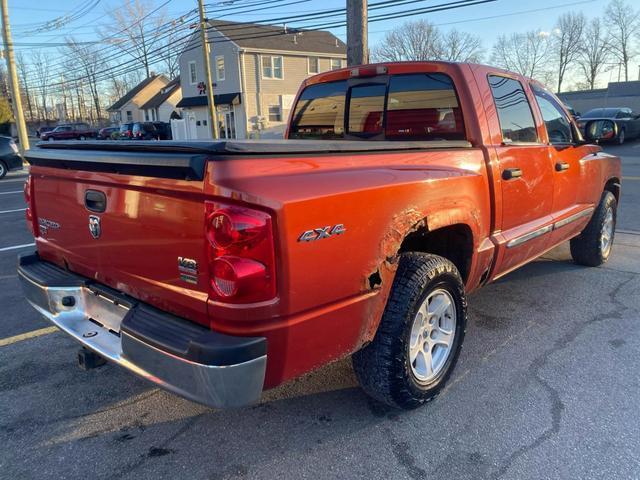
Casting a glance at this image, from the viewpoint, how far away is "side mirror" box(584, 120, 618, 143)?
4.70 metres

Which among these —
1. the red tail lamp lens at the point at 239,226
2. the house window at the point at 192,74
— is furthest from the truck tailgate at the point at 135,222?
the house window at the point at 192,74

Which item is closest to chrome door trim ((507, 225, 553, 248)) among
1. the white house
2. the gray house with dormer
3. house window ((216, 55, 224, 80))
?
the gray house with dormer

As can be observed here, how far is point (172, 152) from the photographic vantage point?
2.05 m

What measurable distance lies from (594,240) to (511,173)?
2.52 m

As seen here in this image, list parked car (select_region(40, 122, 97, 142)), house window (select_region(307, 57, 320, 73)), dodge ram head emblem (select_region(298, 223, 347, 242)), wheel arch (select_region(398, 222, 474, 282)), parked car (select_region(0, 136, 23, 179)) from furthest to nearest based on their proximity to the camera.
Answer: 1. parked car (select_region(40, 122, 97, 142))
2. house window (select_region(307, 57, 320, 73))
3. parked car (select_region(0, 136, 23, 179))
4. wheel arch (select_region(398, 222, 474, 282))
5. dodge ram head emblem (select_region(298, 223, 347, 242))

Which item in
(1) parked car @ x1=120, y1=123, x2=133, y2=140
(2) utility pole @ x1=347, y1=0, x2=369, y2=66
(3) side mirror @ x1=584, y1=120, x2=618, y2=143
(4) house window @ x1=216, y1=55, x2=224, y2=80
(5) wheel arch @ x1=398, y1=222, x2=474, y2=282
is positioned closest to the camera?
(5) wheel arch @ x1=398, y1=222, x2=474, y2=282

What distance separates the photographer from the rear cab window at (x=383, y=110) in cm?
344

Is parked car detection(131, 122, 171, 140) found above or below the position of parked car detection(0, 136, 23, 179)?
above

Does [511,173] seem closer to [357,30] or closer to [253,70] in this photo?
[357,30]

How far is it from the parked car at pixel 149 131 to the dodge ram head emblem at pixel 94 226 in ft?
97.5

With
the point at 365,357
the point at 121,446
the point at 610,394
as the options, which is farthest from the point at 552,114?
the point at 121,446

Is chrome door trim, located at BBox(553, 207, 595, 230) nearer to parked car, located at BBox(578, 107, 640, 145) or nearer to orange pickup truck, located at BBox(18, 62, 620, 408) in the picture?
orange pickup truck, located at BBox(18, 62, 620, 408)

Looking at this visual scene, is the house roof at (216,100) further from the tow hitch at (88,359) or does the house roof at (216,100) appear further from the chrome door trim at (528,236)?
the tow hitch at (88,359)

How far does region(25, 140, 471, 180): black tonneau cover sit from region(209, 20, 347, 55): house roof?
1189 inches
